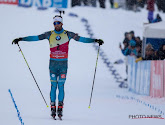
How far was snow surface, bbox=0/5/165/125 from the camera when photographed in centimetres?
823

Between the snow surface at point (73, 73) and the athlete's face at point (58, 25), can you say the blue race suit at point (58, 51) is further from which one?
the snow surface at point (73, 73)

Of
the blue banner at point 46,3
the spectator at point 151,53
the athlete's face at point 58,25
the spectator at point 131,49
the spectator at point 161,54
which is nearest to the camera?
the athlete's face at point 58,25

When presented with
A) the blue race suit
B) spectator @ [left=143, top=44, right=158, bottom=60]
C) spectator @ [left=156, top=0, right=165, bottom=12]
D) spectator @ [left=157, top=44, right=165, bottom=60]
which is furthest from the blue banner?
the blue race suit

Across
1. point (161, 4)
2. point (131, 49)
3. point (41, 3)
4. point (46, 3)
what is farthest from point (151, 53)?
point (161, 4)

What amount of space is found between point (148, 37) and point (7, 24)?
375 inches

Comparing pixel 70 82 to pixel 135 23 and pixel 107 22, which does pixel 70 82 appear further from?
pixel 135 23

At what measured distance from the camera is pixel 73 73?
1719 cm

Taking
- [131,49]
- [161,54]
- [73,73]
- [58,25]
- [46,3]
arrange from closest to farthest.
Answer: [58,25] < [161,54] < [131,49] < [73,73] < [46,3]

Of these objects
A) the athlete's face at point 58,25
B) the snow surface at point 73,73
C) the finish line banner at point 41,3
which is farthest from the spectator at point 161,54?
the finish line banner at point 41,3

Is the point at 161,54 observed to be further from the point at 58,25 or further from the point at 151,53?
the point at 58,25

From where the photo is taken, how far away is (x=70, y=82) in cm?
1558

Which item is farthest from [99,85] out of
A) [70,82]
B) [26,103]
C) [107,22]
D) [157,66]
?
[107,22]

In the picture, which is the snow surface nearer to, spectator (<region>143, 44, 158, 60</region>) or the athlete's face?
spectator (<region>143, 44, 158, 60</region>)

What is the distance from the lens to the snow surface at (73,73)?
27.0 feet
